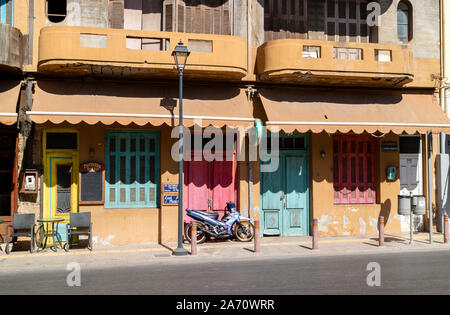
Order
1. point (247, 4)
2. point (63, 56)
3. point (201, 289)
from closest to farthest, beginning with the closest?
point (201, 289) < point (63, 56) < point (247, 4)

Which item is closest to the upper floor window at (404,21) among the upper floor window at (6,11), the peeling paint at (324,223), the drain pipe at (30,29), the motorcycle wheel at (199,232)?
the peeling paint at (324,223)

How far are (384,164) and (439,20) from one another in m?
5.66

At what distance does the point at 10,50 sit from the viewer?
13.6 metres

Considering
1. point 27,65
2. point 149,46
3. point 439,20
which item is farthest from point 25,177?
point 439,20

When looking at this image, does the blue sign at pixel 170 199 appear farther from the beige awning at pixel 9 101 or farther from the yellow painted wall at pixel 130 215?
the beige awning at pixel 9 101

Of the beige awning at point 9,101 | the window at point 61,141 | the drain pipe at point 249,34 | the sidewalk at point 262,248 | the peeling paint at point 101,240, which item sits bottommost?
the sidewalk at point 262,248

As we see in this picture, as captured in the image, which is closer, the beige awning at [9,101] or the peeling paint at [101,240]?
the beige awning at [9,101]

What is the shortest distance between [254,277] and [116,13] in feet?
32.2

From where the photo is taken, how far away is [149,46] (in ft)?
49.3

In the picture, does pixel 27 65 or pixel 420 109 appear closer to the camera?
pixel 27 65

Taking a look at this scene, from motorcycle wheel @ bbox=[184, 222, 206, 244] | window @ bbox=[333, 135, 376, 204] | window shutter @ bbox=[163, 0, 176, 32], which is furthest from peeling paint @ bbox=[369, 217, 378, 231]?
window shutter @ bbox=[163, 0, 176, 32]

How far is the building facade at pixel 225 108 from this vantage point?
14.2m

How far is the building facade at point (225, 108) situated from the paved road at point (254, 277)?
13.1ft
